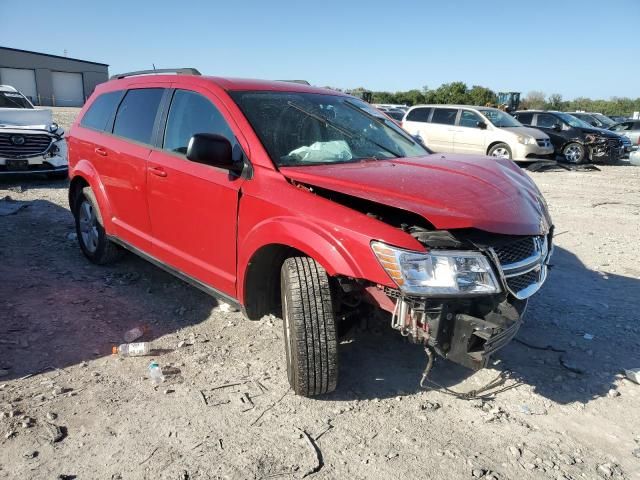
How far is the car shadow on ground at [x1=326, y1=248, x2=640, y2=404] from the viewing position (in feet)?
10.5

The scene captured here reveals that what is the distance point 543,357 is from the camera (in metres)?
3.57

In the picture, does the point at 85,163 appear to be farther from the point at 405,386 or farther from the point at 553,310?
the point at 553,310

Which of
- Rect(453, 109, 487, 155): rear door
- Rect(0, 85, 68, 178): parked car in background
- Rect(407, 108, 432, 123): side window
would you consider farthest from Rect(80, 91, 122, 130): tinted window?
Rect(407, 108, 432, 123): side window

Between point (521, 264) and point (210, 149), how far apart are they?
1852 millimetres

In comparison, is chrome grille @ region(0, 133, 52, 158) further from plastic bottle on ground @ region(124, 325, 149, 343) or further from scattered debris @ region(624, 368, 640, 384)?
scattered debris @ region(624, 368, 640, 384)

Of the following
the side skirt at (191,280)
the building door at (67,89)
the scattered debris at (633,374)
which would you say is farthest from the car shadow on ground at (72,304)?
the building door at (67,89)

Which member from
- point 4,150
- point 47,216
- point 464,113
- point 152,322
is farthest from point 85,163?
point 464,113

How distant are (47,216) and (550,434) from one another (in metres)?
6.85

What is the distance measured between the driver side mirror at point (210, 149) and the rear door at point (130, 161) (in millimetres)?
1138

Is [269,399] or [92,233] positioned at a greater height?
[92,233]

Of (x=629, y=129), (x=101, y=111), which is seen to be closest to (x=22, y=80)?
(x=629, y=129)

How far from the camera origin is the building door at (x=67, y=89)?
49.3 metres

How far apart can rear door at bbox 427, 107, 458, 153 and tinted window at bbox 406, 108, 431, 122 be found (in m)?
0.22

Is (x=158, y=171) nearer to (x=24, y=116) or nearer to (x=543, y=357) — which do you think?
(x=543, y=357)
